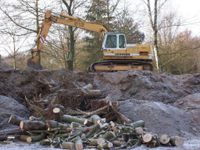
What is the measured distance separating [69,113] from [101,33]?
8421mm

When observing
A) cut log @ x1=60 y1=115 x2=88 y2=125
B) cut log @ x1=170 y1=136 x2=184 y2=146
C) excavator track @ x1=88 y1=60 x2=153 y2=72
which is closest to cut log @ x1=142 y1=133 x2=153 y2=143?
cut log @ x1=170 y1=136 x2=184 y2=146

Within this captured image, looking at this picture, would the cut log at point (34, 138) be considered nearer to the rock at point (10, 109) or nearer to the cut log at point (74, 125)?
the cut log at point (74, 125)

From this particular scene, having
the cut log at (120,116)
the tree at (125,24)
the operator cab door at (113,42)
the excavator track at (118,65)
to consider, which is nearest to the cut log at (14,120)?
the cut log at (120,116)

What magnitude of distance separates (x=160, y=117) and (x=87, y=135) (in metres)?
2.87

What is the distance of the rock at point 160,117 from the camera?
11.1 meters

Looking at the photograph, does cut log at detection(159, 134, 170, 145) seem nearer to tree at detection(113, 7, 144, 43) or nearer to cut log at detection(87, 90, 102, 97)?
cut log at detection(87, 90, 102, 97)

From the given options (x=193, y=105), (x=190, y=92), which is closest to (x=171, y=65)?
(x=190, y=92)

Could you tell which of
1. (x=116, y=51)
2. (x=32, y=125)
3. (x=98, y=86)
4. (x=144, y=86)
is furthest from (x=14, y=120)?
(x=116, y=51)

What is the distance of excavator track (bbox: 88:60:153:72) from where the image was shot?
19.0 metres

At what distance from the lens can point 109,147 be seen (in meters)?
8.85

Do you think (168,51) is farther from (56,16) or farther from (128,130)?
(128,130)

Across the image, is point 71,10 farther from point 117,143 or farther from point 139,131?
point 117,143

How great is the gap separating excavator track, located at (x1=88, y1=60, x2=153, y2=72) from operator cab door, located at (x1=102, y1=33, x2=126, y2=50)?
2.17 feet

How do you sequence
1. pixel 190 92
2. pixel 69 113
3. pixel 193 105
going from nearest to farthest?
pixel 69 113 → pixel 193 105 → pixel 190 92
